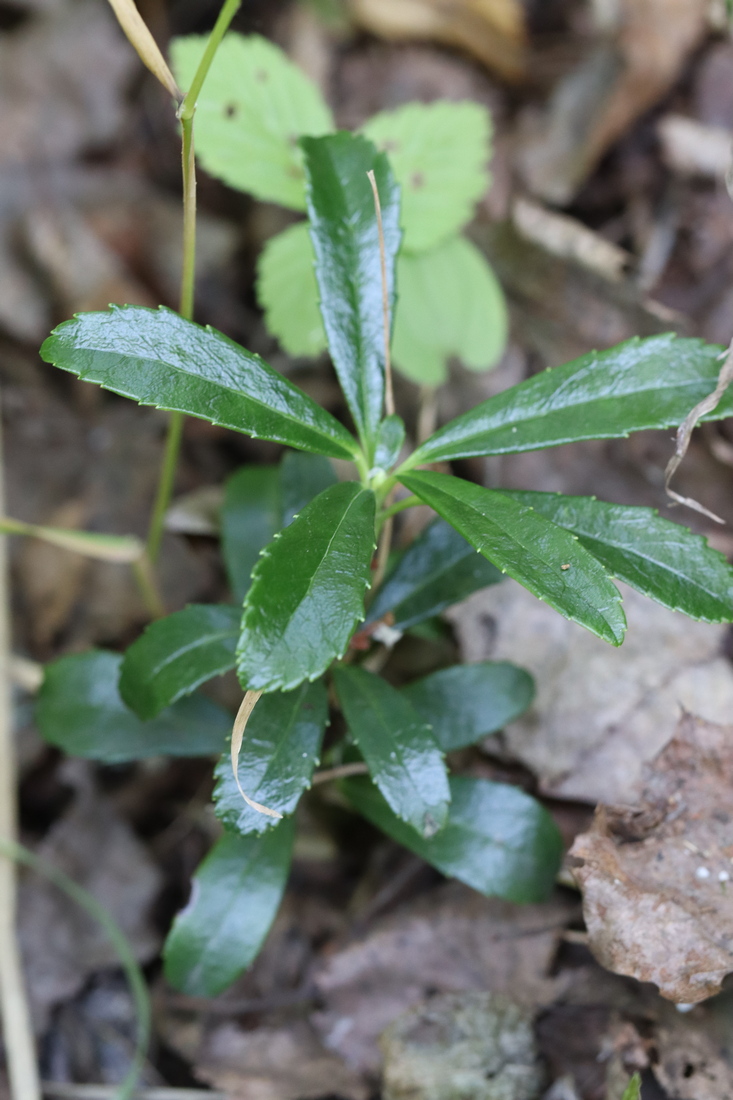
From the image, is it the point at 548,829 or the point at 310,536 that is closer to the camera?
the point at 310,536

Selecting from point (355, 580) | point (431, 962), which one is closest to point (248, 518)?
point (355, 580)

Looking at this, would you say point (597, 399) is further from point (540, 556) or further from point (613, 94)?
point (613, 94)

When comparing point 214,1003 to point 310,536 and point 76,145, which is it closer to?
point 310,536

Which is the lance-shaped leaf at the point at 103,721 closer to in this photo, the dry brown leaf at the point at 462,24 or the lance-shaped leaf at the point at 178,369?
the lance-shaped leaf at the point at 178,369

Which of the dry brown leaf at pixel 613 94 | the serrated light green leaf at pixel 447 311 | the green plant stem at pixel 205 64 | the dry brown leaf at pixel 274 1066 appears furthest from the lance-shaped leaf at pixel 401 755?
the dry brown leaf at pixel 613 94

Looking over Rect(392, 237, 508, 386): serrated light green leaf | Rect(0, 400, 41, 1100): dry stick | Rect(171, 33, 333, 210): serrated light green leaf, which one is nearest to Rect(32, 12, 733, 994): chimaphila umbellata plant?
Rect(0, 400, 41, 1100): dry stick

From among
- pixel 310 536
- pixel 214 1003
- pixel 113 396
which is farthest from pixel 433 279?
pixel 214 1003
